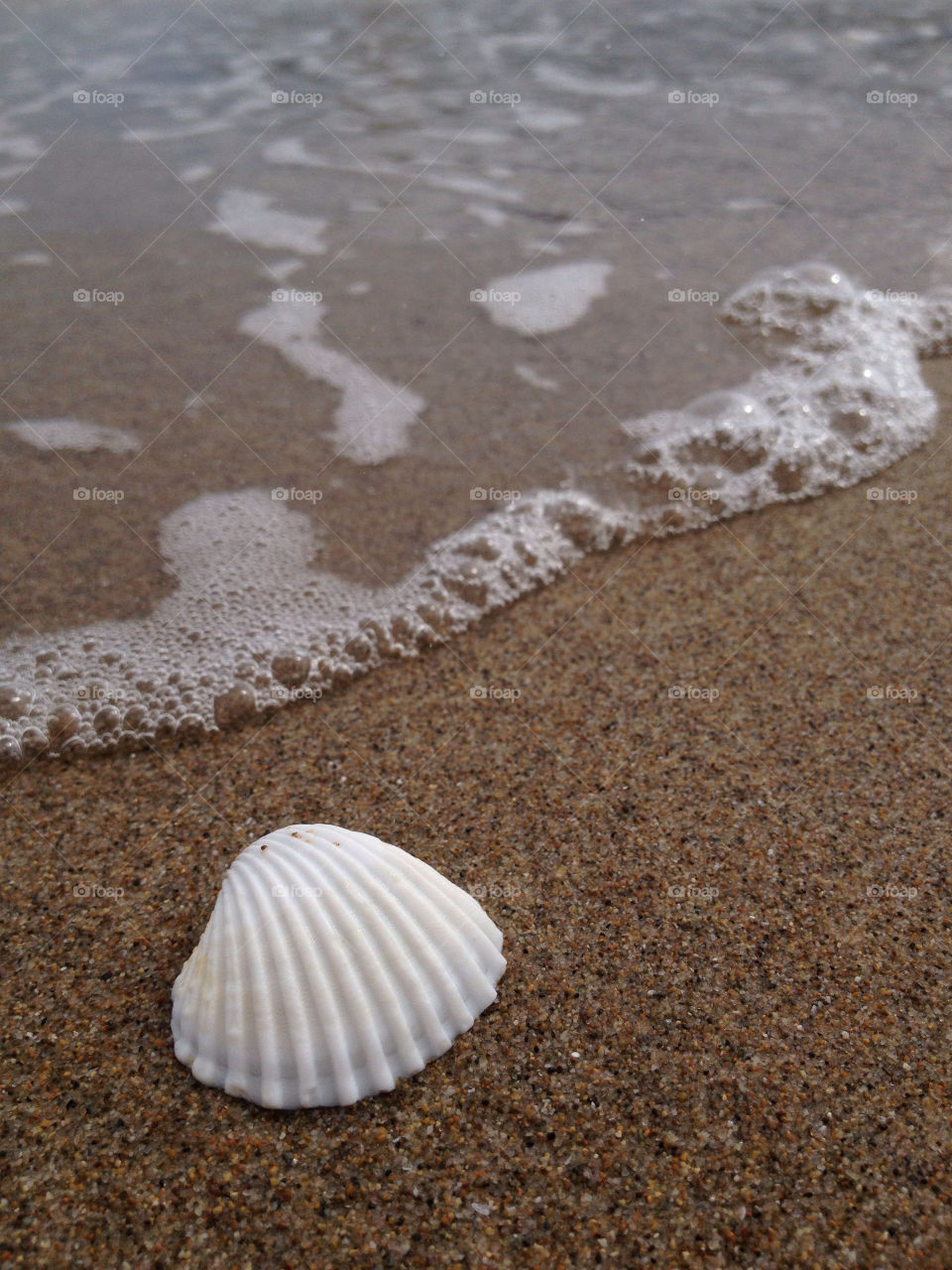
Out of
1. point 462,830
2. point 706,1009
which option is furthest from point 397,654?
point 706,1009

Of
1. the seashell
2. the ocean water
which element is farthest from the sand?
the ocean water

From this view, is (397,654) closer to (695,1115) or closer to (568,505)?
(568,505)

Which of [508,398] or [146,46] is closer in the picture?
[508,398]

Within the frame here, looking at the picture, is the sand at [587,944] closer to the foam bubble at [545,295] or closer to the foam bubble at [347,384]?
the foam bubble at [347,384]

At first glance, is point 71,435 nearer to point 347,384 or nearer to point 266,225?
point 347,384

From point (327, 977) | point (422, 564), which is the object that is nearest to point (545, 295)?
point (422, 564)

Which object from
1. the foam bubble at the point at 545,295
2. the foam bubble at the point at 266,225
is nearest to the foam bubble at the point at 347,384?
the foam bubble at the point at 266,225
